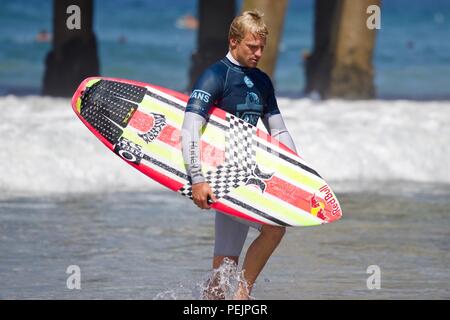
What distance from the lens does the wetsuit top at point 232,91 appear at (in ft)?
22.2

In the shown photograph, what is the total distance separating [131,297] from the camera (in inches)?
311

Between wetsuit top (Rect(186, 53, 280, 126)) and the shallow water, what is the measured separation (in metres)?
1.30

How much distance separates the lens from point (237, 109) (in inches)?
272

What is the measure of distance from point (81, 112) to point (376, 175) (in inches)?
259

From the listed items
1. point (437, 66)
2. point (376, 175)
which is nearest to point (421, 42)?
point (437, 66)

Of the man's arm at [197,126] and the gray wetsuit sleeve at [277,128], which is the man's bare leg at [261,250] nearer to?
the man's arm at [197,126]

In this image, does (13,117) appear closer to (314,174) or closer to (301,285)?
(301,285)

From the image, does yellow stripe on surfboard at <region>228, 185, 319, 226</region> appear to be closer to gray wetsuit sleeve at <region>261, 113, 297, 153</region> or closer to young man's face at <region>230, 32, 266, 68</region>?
gray wetsuit sleeve at <region>261, 113, 297, 153</region>

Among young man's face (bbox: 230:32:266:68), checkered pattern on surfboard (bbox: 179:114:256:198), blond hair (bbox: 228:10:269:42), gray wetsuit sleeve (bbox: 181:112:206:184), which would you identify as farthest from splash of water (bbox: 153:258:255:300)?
blond hair (bbox: 228:10:269:42)

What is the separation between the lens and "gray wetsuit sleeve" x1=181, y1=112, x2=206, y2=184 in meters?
6.74

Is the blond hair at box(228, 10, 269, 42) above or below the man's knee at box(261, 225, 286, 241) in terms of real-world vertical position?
above

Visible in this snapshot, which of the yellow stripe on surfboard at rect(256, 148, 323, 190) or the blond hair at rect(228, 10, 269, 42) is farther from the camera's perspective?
the yellow stripe on surfboard at rect(256, 148, 323, 190)

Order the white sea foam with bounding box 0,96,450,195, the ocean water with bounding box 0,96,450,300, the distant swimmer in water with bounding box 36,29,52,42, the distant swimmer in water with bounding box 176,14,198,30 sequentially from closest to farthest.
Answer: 1. the ocean water with bounding box 0,96,450,300
2. the white sea foam with bounding box 0,96,450,195
3. the distant swimmer in water with bounding box 36,29,52,42
4. the distant swimmer in water with bounding box 176,14,198,30

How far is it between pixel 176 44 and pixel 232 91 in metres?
45.6
